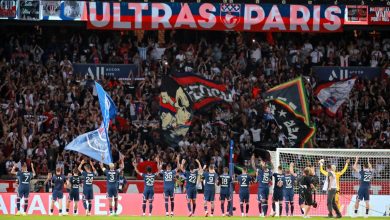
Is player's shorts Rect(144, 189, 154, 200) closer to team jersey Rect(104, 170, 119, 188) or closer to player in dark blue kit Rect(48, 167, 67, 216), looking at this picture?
team jersey Rect(104, 170, 119, 188)

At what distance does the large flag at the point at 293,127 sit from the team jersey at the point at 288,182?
5450mm

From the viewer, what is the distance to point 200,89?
141ft

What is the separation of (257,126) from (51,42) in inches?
404

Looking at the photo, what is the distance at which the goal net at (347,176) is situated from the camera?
124ft

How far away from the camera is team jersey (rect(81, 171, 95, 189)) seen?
118 ft

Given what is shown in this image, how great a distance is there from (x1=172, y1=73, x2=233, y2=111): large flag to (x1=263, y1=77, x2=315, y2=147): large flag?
7.20 feet

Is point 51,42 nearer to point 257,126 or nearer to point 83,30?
point 83,30

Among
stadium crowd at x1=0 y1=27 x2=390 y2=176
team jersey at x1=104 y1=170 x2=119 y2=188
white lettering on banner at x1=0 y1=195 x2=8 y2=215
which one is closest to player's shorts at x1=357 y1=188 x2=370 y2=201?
stadium crowd at x1=0 y1=27 x2=390 y2=176

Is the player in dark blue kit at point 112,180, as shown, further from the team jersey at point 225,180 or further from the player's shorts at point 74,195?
the team jersey at point 225,180

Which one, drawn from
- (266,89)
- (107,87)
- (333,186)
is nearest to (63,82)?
(107,87)

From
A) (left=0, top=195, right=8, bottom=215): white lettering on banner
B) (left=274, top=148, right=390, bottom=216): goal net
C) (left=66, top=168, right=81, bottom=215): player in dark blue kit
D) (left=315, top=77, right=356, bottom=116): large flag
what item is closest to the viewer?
(left=66, top=168, right=81, bottom=215): player in dark blue kit

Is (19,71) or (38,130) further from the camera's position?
(19,71)

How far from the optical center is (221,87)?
4338 cm

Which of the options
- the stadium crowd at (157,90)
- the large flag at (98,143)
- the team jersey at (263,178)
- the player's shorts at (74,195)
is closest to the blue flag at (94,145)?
the large flag at (98,143)
